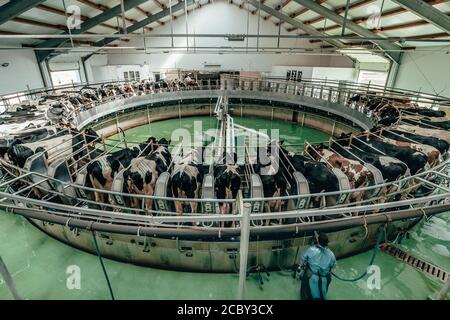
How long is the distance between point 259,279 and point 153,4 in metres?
15.8

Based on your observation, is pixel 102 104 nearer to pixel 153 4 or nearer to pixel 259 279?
pixel 153 4

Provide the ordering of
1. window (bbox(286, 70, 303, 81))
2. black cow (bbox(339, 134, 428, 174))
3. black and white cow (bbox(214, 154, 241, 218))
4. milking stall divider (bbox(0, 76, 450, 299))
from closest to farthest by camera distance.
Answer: milking stall divider (bbox(0, 76, 450, 299))
black and white cow (bbox(214, 154, 241, 218))
black cow (bbox(339, 134, 428, 174))
window (bbox(286, 70, 303, 81))

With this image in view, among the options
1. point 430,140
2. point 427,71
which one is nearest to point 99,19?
point 430,140

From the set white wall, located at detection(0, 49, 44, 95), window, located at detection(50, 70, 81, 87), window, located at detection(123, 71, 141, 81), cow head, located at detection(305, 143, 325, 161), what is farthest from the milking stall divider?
window, located at detection(50, 70, 81, 87)

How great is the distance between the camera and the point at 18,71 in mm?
11289

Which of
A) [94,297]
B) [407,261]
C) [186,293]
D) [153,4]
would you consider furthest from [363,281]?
[153,4]

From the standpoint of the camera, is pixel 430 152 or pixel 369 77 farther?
pixel 369 77

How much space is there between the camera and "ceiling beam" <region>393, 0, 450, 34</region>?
6703 mm

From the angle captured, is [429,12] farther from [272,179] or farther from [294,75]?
[294,75]

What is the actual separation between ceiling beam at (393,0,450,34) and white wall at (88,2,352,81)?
12.5 metres

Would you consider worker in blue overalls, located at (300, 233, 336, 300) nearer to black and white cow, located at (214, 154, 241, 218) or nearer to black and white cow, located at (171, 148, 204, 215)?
black and white cow, located at (214, 154, 241, 218)

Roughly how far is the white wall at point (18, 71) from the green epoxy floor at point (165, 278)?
9819 mm

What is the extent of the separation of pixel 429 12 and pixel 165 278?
378 inches

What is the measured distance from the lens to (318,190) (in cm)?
400
